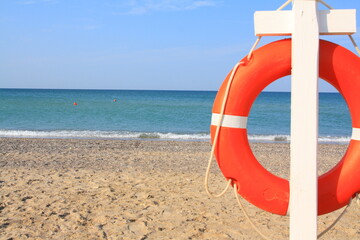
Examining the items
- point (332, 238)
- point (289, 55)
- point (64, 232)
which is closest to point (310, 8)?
point (289, 55)

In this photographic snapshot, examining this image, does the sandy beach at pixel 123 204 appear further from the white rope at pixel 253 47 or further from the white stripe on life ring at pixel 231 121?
the white rope at pixel 253 47

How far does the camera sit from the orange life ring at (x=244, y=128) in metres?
2.17

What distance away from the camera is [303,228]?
205 centimetres

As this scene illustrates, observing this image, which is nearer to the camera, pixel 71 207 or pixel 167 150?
pixel 71 207

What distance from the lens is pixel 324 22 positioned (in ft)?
6.73

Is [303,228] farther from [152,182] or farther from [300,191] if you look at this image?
[152,182]

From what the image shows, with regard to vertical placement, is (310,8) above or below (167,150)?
above

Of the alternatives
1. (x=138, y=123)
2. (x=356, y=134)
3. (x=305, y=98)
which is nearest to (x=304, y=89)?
(x=305, y=98)

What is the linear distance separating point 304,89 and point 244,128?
0.45 meters

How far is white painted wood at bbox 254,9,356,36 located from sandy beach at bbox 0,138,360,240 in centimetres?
173

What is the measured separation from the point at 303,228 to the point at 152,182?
117 inches

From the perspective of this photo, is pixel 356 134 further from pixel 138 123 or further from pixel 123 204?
pixel 138 123

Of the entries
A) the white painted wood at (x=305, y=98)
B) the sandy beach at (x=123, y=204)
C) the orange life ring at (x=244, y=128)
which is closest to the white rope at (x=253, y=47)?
the orange life ring at (x=244, y=128)

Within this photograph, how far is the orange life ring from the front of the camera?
2.17 m
